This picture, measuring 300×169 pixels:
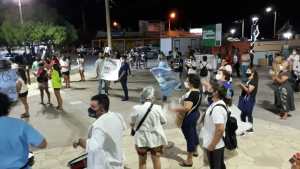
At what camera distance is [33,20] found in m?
40.1

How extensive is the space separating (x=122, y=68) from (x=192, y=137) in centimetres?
689

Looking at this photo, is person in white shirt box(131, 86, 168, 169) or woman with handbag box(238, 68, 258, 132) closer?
person in white shirt box(131, 86, 168, 169)

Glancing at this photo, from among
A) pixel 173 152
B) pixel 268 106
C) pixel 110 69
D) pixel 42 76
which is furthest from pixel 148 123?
pixel 110 69

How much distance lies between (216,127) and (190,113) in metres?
1.52

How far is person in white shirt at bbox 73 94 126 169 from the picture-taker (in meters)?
3.63

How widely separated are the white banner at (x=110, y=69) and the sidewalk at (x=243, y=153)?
4.74m

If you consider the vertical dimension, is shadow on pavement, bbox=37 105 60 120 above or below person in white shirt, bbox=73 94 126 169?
below

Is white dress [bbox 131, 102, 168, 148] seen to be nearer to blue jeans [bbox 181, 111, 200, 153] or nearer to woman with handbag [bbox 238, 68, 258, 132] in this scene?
blue jeans [bbox 181, 111, 200, 153]

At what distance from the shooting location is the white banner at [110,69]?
13.0 metres

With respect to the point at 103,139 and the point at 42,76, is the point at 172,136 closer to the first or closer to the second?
the point at 103,139

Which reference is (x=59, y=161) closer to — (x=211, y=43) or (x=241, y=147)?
(x=241, y=147)

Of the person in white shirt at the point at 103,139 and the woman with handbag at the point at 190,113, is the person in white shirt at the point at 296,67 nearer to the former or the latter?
the woman with handbag at the point at 190,113

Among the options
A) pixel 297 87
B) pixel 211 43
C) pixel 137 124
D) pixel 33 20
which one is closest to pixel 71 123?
pixel 137 124

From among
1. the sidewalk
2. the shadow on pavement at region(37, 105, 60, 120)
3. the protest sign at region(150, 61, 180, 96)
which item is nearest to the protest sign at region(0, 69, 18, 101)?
the shadow on pavement at region(37, 105, 60, 120)
